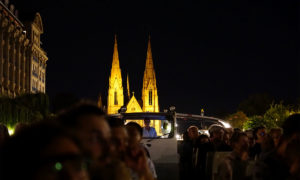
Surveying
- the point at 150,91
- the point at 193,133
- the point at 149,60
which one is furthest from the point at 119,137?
the point at 149,60

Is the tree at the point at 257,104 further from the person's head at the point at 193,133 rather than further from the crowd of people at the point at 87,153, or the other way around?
the crowd of people at the point at 87,153

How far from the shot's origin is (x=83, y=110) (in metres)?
2.40

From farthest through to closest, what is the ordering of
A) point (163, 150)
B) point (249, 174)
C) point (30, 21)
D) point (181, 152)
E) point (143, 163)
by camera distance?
point (30, 21)
point (181, 152)
point (163, 150)
point (249, 174)
point (143, 163)

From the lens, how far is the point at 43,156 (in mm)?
1501

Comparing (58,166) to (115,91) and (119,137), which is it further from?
(115,91)

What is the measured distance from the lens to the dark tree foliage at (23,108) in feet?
134

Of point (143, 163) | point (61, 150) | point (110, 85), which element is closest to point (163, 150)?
point (143, 163)

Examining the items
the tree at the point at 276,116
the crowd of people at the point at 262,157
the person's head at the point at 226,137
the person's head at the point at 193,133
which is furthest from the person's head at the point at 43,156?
the tree at the point at 276,116

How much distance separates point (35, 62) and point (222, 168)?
7283cm

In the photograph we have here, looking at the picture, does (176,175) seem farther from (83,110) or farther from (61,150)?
(61,150)

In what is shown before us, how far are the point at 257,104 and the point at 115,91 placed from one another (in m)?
35.7

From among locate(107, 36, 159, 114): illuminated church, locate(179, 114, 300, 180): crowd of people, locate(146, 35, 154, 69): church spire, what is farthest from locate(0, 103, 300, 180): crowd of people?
locate(146, 35, 154, 69): church spire

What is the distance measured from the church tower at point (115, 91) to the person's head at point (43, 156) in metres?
103

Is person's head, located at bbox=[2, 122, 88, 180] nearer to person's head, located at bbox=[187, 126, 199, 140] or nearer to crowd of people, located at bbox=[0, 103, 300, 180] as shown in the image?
crowd of people, located at bbox=[0, 103, 300, 180]
